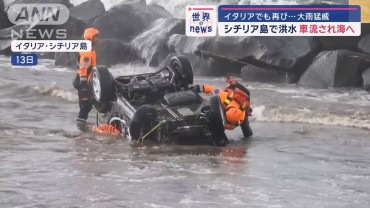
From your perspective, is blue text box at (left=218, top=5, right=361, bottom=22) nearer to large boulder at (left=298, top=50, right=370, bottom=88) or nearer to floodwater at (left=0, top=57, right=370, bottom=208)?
floodwater at (left=0, top=57, right=370, bottom=208)

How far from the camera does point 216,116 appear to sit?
11094 mm

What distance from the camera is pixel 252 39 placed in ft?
75.4

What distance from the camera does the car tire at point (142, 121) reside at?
1112 cm

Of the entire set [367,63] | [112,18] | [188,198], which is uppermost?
[112,18]

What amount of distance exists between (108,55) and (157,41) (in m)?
1.89

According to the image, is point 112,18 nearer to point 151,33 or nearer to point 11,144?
point 151,33

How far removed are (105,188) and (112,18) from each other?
71.2ft

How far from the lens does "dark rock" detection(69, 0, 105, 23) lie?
1185 inches

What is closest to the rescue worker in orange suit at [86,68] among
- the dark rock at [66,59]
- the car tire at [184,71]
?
the car tire at [184,71]

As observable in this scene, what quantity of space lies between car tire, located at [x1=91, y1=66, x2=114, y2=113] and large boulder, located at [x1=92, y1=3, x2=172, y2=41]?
16578 mm

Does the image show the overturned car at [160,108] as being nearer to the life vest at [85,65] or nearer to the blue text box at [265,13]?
the life vest at [85,65]

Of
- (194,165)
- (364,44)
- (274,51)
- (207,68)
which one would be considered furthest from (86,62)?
(364,44)

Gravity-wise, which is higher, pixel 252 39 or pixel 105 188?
pixel 252 39

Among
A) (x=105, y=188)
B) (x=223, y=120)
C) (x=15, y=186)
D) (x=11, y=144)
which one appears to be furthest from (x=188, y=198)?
(x=11, y=144)
